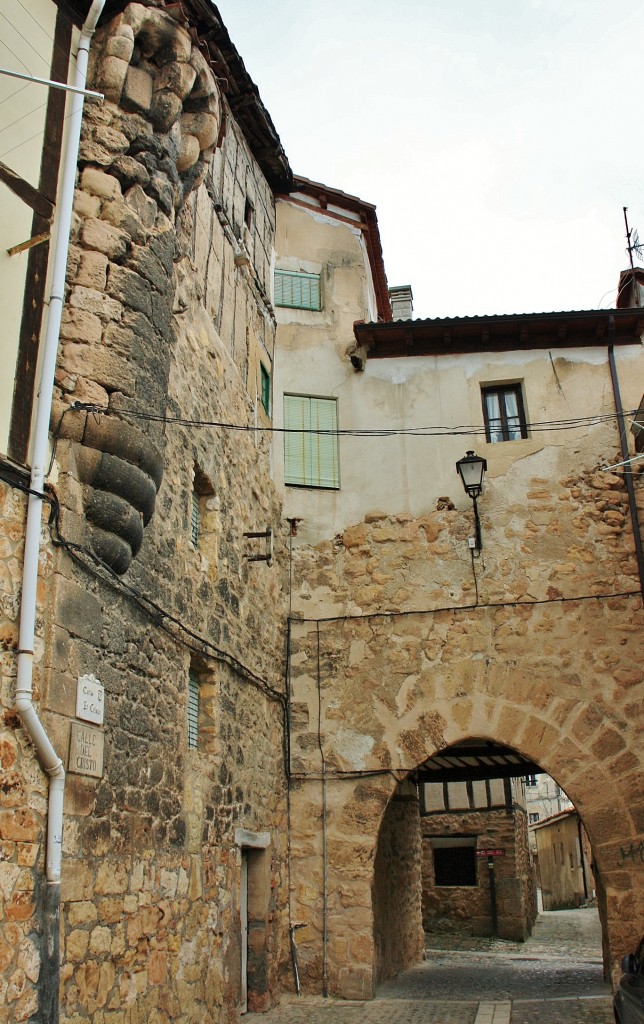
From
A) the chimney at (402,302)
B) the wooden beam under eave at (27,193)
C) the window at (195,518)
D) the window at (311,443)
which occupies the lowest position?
the window at (195,518)

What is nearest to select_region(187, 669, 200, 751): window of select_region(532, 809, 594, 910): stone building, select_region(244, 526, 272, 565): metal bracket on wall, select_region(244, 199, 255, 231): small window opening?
select_region(244, 526, 272, 565): metal bracket on wall

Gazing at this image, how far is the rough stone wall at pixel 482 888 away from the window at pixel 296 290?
38.8ft

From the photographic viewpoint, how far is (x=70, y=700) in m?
5.14

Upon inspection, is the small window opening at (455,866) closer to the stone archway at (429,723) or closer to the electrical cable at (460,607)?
the stone archway at (429,723)

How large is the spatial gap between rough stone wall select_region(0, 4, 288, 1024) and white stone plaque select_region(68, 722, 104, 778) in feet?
0.23

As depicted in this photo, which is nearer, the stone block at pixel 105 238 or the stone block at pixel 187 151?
the stone block at pixel 105 238

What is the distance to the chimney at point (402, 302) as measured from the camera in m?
16.6

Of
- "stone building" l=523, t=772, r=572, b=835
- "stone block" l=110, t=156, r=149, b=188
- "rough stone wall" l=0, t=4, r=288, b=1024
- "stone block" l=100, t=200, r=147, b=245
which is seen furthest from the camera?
"stone building" l=523, t=772, r=572, b=835

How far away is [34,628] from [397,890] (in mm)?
8923

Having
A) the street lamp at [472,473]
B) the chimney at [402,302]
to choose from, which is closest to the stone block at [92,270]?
the street lamp at [472,473]

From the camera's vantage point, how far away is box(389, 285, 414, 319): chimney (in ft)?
54.4

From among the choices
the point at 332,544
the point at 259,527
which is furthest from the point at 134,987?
the point at 332,544

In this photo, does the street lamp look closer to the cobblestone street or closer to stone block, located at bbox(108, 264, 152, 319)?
the cobblestone street

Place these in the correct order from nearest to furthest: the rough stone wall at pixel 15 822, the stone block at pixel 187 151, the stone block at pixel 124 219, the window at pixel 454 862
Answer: the rough stone wall at pixel 15 822, the stone block at pixel 124 219, the stone block at pixel 187 151, the window at pixel 454 862
